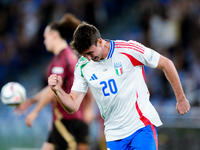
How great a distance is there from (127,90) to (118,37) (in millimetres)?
7498

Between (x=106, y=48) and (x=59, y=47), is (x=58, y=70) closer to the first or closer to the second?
(x=59, y=47)

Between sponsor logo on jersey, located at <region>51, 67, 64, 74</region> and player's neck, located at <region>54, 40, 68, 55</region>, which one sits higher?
player's neck, located at <region>54, 40, 68, 55</region>

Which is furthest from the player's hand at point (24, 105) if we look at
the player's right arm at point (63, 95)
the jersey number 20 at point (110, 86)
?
the jersey number 20 at point (110, 86)

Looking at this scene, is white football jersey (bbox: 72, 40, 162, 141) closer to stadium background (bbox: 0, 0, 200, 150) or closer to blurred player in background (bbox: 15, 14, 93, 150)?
blurred player in background (bbox: 15, 14, 93, 150)

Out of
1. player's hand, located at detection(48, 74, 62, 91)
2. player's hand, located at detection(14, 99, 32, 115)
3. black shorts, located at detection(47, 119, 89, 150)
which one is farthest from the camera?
player's hand, located at detection(14, 99, 32, 115)

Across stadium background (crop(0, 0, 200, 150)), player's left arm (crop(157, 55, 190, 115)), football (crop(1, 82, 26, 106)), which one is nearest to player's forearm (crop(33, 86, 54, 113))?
football (crop(1, 82, 26, 106))

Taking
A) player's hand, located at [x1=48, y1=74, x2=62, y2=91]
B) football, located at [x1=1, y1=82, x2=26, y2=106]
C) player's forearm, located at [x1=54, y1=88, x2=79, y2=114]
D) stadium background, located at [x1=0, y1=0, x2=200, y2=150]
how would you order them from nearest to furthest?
player's hand, located at [x1=48, y1=74, x2=62, y2=91] < player's forearm, located at [x1=54, y1=88, x2=79, y2=114] < football, located at [x1=1, y1=82, x2=26, y2=106] < stadium background, located at [x1=0, y1=0, x2=200, y2=150]

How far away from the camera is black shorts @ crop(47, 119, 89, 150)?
16.7ft

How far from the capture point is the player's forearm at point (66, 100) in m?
3.21

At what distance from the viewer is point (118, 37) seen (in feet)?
35.4

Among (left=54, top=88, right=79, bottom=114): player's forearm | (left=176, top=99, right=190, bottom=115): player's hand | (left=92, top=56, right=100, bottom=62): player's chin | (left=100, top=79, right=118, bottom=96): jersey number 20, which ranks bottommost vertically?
(left=176, top=99, right=190, bottom=115): player's hand

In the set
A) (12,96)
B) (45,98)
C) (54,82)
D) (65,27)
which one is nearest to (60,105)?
(45,98)

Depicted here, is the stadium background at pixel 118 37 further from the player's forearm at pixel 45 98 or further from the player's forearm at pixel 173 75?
the player's forearm at pixel 173 75

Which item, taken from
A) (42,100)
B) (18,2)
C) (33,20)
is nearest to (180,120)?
(42,100)
